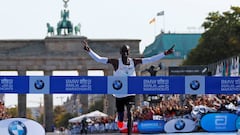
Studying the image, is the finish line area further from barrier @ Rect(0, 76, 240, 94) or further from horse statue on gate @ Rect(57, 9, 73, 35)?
horse statue on gate @ Rect(57, 9, 73, 35)

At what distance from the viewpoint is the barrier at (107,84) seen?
1777 cm

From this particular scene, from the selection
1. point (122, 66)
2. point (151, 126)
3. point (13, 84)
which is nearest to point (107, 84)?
point (13, 84)

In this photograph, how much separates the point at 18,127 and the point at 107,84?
3.04 meters

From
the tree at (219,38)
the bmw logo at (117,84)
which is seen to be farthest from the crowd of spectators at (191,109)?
the tree at (219,38)

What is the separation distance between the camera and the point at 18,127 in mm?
15398

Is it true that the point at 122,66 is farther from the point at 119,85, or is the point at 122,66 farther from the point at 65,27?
the point at 65,27

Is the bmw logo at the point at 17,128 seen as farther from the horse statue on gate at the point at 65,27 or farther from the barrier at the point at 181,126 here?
the horse statue on gate at the point at 65,27

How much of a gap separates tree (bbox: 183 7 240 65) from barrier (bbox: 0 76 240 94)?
5196cm

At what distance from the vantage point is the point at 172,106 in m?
31.2

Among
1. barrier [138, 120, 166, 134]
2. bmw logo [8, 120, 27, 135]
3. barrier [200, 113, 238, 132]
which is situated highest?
bmw logo [8, 120, 27, 135]

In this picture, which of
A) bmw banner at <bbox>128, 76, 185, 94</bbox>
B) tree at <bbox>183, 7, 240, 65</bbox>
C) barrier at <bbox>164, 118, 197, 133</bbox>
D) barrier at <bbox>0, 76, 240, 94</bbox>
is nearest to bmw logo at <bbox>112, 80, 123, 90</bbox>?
barrier at <bbox>0, 76, 240, 94</bbox>

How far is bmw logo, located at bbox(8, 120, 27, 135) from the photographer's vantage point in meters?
15.3

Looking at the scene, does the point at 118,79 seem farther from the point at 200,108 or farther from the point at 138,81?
the point at 200,108

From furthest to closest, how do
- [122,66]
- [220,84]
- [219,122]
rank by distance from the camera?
[219,122], [220,84], [122,66]
